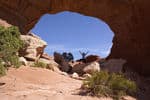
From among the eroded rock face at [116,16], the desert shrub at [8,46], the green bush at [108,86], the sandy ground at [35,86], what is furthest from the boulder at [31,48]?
the green bush at [108,86]

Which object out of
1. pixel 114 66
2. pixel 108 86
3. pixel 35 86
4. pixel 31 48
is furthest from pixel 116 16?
pixel 35 86

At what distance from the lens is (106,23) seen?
1018 inches

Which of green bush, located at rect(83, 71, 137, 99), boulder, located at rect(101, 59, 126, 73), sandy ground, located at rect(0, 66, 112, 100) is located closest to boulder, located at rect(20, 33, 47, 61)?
boulder, located at rect(101, 59, 126, 73)

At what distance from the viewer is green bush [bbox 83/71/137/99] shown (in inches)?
422

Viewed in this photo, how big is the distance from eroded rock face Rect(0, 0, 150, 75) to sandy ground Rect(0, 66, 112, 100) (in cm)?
934

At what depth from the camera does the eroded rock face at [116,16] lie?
22.9 meters

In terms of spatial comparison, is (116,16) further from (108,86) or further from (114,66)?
(108,86)

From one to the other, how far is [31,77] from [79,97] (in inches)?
138

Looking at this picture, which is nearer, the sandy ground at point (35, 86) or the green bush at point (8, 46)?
the sandy ground at point (35, 86)

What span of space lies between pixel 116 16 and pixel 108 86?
573 inches

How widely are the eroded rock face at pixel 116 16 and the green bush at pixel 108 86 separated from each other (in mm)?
10457

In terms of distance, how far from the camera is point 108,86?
1102 centimetres

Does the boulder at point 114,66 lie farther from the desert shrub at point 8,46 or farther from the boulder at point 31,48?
the desert shrub at point 8,46

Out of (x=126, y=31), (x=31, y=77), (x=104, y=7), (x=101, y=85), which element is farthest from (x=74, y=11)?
(x=101, y=85)
